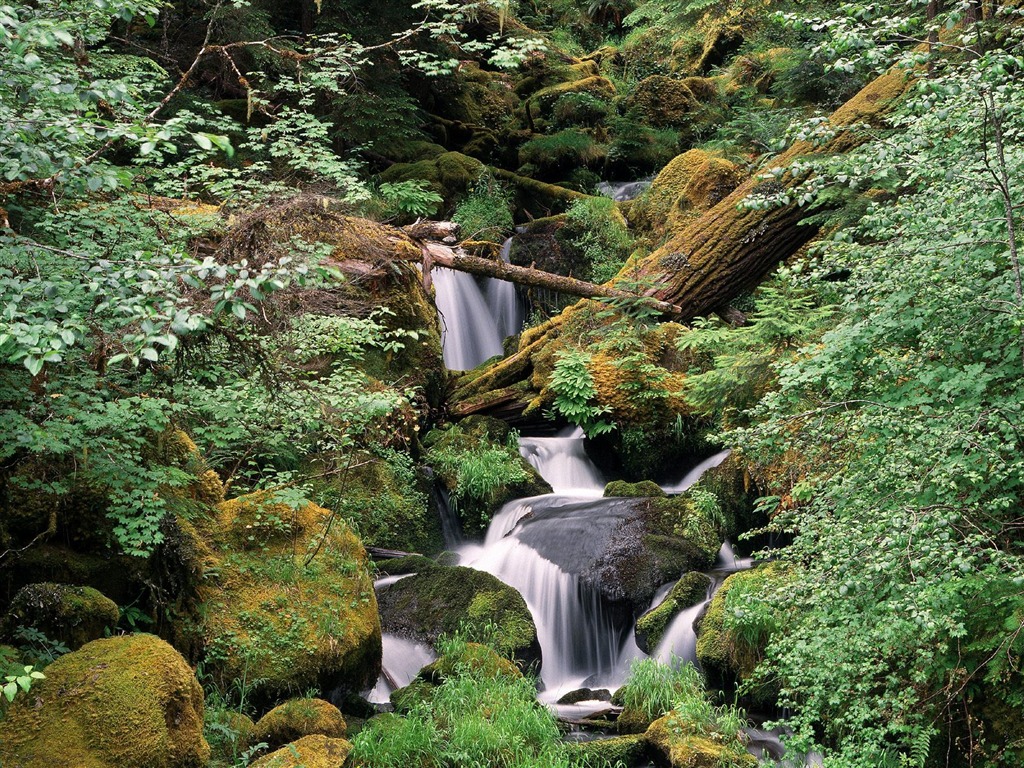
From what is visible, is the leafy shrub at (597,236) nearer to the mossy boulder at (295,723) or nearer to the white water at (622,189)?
the white water at (622,189)

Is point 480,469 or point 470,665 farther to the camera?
point 480,469

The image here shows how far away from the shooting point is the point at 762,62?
2100cm

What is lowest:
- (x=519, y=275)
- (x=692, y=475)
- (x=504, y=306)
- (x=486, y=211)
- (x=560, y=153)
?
(x=692, y=475)

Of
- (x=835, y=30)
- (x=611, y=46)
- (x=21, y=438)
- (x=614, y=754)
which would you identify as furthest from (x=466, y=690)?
(x=611, y=46)

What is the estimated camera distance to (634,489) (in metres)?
10.3

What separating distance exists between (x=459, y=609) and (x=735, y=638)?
271 cm

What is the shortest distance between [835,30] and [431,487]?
303 inches

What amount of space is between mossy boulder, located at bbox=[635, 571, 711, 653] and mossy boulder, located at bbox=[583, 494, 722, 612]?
290mm

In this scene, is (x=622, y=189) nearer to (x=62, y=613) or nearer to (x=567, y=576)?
(x=567, y=576)

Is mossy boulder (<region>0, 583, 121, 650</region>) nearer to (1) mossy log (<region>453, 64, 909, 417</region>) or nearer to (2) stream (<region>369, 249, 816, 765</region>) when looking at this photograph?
(2) stream (<region>369, 249, 816, 765</region>)

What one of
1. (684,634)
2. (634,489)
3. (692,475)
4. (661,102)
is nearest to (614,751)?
(684,634)

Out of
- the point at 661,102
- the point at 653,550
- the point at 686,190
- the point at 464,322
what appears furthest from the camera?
the point at 661,102

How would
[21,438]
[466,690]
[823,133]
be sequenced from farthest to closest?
1. [466,690]
2. [823,133]
3. [21,438]

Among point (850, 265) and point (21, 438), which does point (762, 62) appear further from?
point (21, 438)
